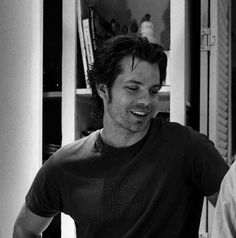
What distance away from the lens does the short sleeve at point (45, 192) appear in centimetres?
131

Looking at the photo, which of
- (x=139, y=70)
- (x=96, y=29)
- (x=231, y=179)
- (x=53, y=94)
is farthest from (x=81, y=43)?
(x=231, y=179)

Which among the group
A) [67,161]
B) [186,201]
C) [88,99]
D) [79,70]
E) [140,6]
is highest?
[140,6]

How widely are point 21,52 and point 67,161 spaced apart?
0.46m

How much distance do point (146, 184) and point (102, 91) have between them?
1.14 feet

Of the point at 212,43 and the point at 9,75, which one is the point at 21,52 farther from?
the point at 212,43

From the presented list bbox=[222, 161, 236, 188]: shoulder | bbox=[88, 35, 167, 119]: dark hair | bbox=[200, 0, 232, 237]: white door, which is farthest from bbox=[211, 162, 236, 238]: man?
bbox=[200, 0, 232, 237]: white door

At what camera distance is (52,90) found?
163cm

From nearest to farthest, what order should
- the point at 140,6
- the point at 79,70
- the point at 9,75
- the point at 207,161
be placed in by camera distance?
1. the point at 207,161
2. the point at 9,75
3. the point at 79,70
4. the point at 140,6

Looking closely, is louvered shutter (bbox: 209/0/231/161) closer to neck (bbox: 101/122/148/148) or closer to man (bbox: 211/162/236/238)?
neck (bbox: 101/122/148/148)

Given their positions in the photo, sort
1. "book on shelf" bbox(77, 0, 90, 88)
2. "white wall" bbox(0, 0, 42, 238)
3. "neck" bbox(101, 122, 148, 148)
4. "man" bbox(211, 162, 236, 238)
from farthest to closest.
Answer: "book on shelf" bbox(77, 0, 90, 88)
"white wall" bbox(0, 0, 42, 238)
"neck" bbox(101, 122, 148, 148)
"man" bbox(211, 162, 236, 238)

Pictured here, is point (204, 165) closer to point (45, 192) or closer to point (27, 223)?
point (45, 192)

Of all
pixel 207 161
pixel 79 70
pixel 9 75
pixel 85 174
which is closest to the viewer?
pixel 207 161

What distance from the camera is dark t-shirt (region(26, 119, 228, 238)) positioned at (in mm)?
1188

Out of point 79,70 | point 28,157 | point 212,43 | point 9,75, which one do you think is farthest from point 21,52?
point 212,43
